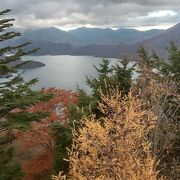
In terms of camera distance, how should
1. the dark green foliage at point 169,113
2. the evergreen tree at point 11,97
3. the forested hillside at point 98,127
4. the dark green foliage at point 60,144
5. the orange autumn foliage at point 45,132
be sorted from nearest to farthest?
1. the forested hillside at point 98,127
2. the evergreen tree at point 11,97
3. the dark green foliage at point 169,113
4. the dark green foliage at point 60,144
5. the orange autumn foliage at point 45,132

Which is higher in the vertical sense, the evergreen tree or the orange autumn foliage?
the evergreen tree

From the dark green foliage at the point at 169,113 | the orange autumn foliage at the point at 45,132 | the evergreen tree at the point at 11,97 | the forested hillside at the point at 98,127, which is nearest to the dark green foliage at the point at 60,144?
the forested hillside at the point at 98,127

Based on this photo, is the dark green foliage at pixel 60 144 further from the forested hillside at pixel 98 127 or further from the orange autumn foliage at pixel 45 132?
the orange autumn foliage at pixel 45 132

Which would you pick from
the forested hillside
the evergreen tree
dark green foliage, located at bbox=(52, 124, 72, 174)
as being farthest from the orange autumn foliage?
the evergreen tree

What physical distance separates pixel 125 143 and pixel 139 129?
1269 millimetres

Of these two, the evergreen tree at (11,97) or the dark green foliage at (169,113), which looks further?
the dark green foliage at (169,113)

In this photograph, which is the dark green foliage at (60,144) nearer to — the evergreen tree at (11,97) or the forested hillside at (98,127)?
the forested hillside at (98,127)

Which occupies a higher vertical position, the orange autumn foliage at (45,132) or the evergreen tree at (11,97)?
the evergreen tree at (11,97)

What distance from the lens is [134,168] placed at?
13805 millimetres

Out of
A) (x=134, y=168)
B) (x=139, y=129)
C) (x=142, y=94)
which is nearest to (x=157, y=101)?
(x=142, y=94)

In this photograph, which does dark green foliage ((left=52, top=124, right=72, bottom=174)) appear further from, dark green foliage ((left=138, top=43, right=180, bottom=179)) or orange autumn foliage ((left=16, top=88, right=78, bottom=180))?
orange autumn foliage ((left=16, top=88, right=78, bottom=180))

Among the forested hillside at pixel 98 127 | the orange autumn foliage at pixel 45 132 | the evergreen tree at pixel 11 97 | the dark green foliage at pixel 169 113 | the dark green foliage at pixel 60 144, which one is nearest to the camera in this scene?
the forested hillside at pixel 98 127

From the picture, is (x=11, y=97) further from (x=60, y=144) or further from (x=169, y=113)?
(x=169, y=113)

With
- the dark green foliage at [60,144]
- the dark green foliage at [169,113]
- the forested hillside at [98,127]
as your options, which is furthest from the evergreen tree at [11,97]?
the dark green foliage at [169,113]
